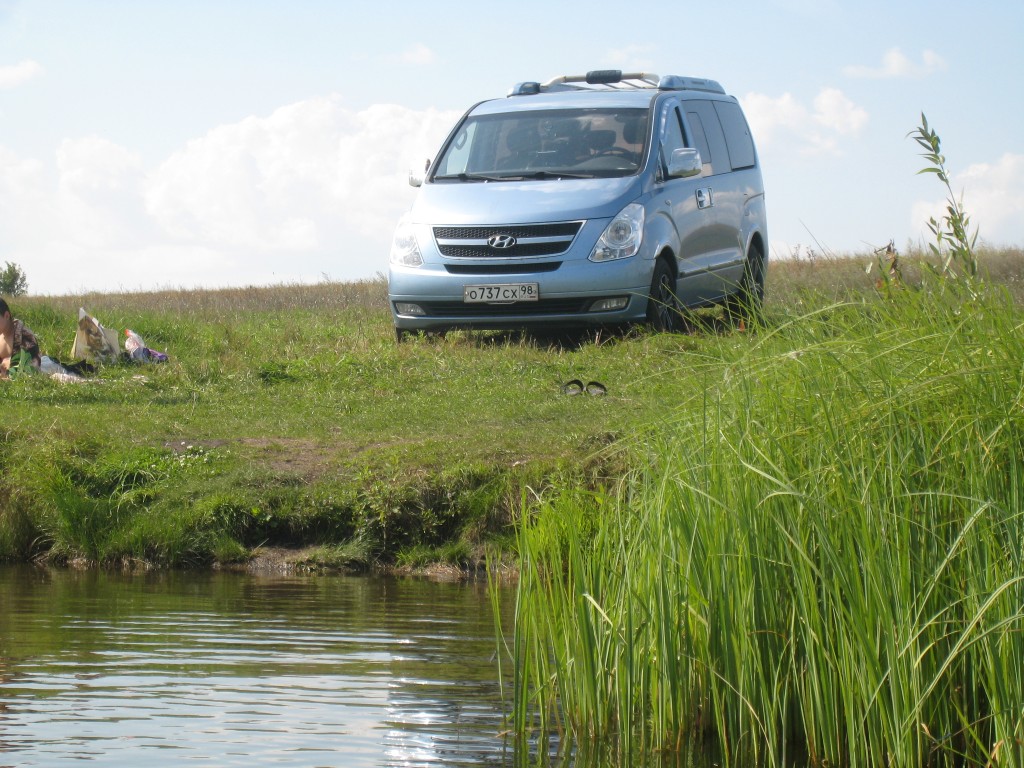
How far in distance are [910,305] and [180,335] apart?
38.0 ft

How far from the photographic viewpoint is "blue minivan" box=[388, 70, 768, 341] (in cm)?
1234

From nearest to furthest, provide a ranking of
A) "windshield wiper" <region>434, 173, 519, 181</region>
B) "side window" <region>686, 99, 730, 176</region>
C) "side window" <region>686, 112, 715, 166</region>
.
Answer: "windshield wiper" <region>434, 173, 519, 181</region> → "side window" <region>686, 112, 715, 166</region> → "side window" <region>686, 99, 730, 176</region>

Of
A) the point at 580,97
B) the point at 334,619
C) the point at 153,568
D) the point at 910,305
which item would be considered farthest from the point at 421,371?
the point at 910,305

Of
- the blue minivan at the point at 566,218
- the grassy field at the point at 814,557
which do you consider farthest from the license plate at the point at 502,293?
the grassy field at the point at 814,557

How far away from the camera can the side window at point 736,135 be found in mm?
14836

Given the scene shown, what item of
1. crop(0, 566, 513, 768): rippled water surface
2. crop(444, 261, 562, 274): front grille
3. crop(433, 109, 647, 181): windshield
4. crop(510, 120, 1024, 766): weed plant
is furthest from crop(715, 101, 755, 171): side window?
crop(510, 120, 1024, 766): weed plant

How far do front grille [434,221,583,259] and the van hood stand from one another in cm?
7

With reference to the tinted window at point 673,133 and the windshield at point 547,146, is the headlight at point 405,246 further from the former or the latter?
the tinted window at point 673,133

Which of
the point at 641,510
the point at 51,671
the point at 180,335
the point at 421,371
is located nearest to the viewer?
the point at 641,510

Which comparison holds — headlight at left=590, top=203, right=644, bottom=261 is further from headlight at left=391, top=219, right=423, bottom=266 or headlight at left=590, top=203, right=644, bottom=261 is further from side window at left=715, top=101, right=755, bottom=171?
side window at left=715, top=101, right=755, bottom=171

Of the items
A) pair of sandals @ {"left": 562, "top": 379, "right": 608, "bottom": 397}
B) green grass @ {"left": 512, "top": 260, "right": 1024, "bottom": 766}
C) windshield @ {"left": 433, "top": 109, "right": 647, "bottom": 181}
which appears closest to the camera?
green grass @ {"left": 512, "top": 260, "right": 1024, "bottom": 766}

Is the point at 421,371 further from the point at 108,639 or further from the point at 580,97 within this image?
the point at 108,639

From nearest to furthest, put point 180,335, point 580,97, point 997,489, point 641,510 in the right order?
point 997,489 → point 641,510 → point 580,97 → point 180,335

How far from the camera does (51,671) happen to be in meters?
5.36
